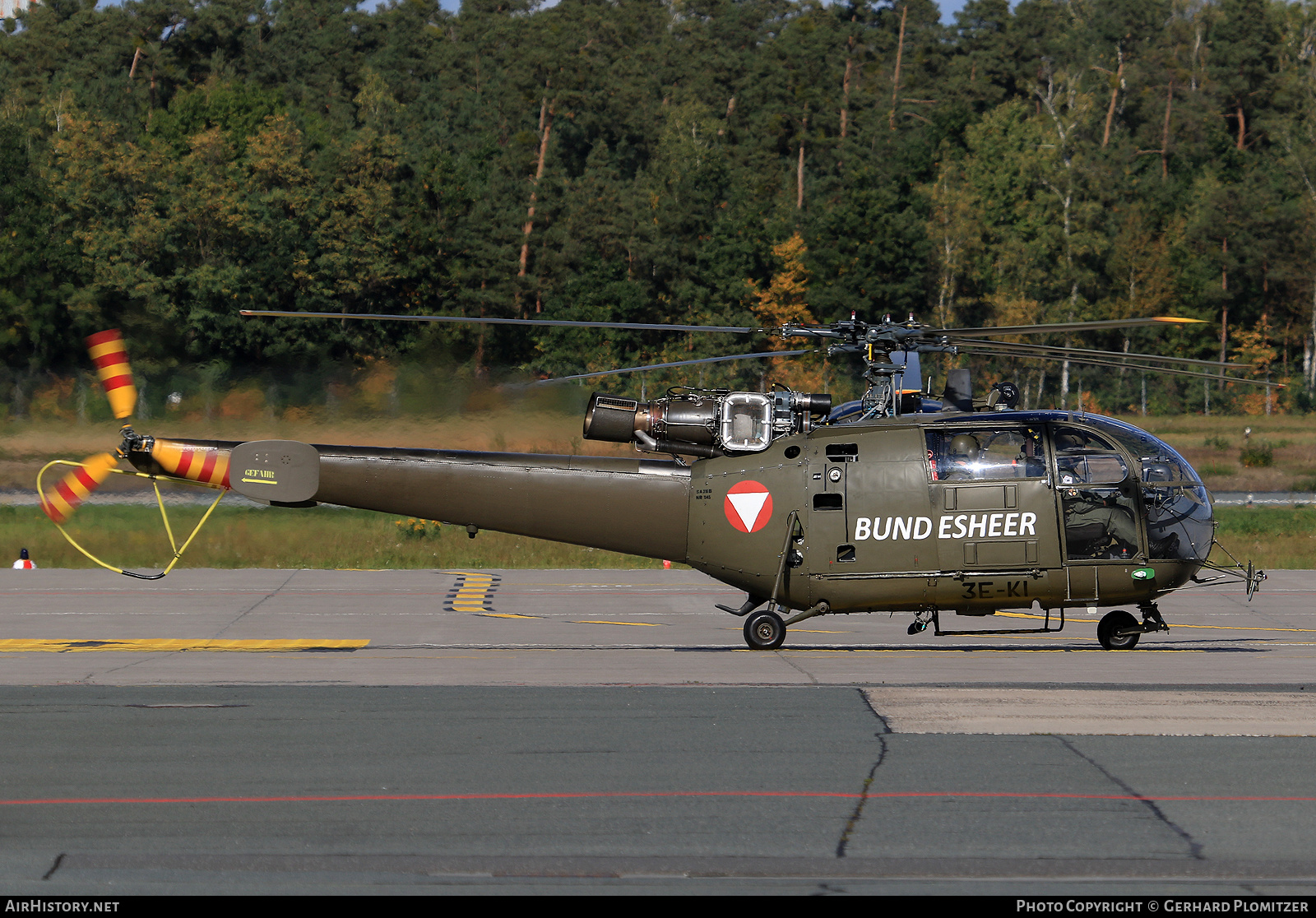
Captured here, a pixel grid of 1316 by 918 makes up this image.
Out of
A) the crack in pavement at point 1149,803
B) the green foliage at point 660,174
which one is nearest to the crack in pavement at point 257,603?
the crack in pavement at point 1149,803

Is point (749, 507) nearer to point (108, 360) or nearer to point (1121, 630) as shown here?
point (1121, 630)

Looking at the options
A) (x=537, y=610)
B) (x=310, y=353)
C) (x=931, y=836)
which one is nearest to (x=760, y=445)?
(x=537, y=610)

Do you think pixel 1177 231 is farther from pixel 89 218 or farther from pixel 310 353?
pixel 310 353

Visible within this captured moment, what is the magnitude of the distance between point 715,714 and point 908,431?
554 centimetres

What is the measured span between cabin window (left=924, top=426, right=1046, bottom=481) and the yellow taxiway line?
28.0 feet

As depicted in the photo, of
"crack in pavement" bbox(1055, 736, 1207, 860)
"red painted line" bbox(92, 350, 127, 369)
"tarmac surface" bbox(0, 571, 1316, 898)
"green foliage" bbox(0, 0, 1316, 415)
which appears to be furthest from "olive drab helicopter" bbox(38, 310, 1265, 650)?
"green foliage" bbox(0, 0, 1316, 415)

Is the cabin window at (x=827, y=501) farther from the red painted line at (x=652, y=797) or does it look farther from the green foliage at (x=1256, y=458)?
the green foliage at (x=1256, y=458)

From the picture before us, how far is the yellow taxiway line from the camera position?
17.9m

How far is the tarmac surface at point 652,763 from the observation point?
28.4 ft

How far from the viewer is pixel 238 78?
9712 centimetres

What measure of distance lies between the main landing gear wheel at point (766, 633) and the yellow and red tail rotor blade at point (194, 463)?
7333 mm

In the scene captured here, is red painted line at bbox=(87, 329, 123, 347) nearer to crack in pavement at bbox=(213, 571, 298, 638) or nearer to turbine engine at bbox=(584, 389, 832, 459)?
crack in pavement at bbox=(213, 571, 298, 638)

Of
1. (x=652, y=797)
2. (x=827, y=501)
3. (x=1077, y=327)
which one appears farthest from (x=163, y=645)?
(x=1077, y=327)

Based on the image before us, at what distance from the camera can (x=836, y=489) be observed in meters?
17.1
